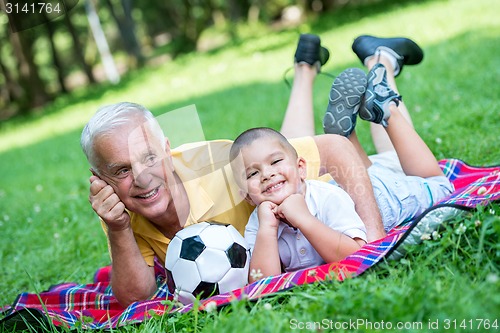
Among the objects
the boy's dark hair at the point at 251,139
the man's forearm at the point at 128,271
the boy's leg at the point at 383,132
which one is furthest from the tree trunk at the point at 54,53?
the boy's dark hair at the point at 251,139

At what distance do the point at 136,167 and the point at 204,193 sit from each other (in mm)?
504

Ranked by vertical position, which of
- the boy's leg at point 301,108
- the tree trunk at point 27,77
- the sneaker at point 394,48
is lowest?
the boy's leg at point 301,108

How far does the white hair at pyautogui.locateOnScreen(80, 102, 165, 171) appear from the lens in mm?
2762

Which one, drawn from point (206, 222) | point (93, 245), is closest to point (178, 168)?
point (206, 222)

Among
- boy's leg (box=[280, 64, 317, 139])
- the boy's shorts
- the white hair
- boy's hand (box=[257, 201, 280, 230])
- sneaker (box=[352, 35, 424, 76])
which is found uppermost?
the white hair

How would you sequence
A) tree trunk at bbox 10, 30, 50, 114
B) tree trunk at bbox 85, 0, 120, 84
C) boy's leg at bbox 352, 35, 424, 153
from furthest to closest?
tree trunk at bbox 10, 30, 50, 114 → tree trunk at bbox 85, 0, 120, 84 → boy's leg at bbox 352, 35, 424, 153

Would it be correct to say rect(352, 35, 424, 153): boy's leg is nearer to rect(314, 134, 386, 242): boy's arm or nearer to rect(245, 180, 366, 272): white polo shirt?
rect(314, 134, 386, 242): boy's arm

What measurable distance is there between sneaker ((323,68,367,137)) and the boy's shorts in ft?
1.31

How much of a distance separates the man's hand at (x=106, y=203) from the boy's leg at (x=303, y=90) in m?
1.80

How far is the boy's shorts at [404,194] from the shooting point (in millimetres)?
3326

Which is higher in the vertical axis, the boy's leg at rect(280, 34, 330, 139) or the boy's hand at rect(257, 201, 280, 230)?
the boy's leg at rect(280, 34, 330, 139)

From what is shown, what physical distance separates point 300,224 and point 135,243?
3.04 feet

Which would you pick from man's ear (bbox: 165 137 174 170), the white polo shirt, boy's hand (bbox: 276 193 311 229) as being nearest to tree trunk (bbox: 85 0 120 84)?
man's ear (bbox: 165 137 174 170)

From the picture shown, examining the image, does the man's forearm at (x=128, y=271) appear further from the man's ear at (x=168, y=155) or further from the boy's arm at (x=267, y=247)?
the boy's arm at (x=267, y=247)
